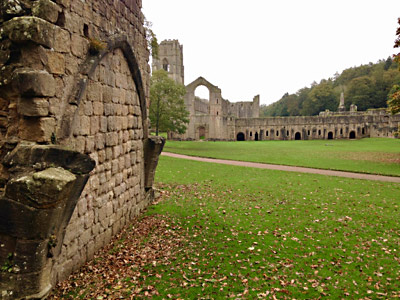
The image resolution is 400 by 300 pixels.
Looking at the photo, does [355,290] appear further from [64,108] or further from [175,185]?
[175,185]

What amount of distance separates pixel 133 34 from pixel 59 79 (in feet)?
12.9

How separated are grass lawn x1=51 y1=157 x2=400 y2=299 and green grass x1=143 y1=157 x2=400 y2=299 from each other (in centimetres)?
2

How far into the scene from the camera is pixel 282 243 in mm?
6566

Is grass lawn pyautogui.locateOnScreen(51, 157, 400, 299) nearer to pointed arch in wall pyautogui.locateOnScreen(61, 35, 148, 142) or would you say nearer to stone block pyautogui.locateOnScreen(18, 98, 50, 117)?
pointed arch in wall pyautogui.locateOnScreen(61, 35, 148, 142)

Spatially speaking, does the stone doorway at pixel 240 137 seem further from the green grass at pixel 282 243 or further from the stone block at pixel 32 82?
the stone block at pixel 32 82

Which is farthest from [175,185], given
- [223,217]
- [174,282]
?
[174,282]

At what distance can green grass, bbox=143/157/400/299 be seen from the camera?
4.83 m

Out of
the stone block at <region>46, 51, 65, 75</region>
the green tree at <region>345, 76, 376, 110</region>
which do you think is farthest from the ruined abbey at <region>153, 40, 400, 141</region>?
the stone block at <region>46, 51, 65, 75</region>

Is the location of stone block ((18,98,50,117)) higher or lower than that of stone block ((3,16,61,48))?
lower

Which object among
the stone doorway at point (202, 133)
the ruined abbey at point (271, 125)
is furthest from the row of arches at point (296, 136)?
the stone doorway at point (202, 133)

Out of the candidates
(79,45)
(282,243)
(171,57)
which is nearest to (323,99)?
(171,57)

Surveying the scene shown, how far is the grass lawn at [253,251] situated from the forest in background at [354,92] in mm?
68554

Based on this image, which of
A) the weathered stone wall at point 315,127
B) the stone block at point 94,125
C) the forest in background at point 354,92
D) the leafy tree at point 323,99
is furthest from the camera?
the leafy tree at point 323,99

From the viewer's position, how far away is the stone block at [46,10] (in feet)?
12.7
